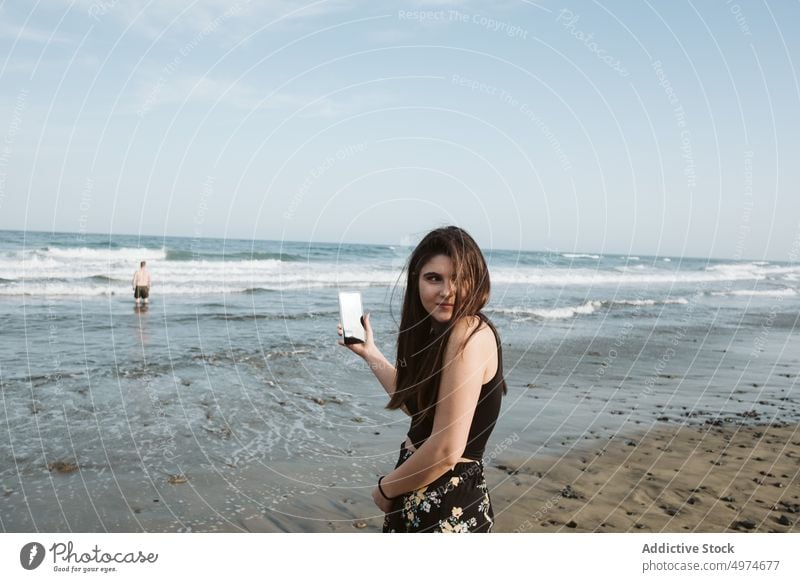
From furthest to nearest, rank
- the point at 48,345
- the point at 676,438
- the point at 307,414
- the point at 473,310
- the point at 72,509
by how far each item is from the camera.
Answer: the point at 48,345 < the point at 307,414 < the point at 676,438 < the point at 72,509 < the point at 473,310

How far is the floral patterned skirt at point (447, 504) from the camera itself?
2.97 metres

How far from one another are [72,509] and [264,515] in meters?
1.62

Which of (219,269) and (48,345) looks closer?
(48,345)

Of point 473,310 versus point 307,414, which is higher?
point 473,310

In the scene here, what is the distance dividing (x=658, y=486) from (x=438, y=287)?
4912 mm

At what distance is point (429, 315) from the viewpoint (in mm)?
2986

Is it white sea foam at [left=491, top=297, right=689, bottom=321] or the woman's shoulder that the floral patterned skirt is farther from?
white sea foam at [left=491, top=297, right=689, bottom=321]

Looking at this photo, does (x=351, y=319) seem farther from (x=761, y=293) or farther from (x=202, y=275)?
(x=761, y=293)

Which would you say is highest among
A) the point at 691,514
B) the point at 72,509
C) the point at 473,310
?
the point at 473,310

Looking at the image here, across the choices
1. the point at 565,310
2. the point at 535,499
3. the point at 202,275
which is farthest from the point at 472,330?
the point at 202,275

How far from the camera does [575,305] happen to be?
22.8 m

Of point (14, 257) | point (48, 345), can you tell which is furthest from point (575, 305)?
point (14, 257)

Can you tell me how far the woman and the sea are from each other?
64 cm
